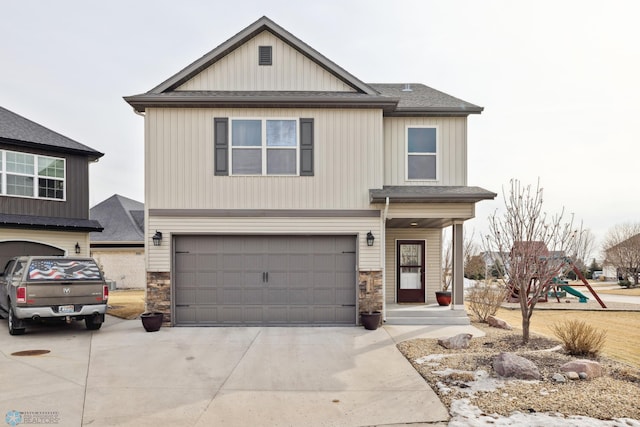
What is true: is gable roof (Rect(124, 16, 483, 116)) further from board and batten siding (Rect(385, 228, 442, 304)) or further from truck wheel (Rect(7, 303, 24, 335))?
truck wheel (Rect(7, 303, 24, 335))

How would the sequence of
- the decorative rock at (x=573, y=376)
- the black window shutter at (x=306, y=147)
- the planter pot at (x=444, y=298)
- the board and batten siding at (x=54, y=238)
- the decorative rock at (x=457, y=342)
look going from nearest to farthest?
the decorative rock at (x=573, y=376) → the decorative rock at (x=457, y=342) → the black window shutter at (x=306, y=147) → the planter pot at (x=444, y=298) → the board and batten siding at (x=54, y=238)

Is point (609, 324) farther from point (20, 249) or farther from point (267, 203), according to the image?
point (20, 249)

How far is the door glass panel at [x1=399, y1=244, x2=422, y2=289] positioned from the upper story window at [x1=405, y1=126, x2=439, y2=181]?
2687 mm

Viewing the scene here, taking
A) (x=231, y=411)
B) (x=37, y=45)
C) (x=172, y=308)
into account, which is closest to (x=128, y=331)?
(x=172, y=308)

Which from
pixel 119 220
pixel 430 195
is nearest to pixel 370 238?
pixel 430 195

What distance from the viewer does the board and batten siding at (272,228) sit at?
34.1ft

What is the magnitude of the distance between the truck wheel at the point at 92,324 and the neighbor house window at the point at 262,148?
A: 481 centimetres

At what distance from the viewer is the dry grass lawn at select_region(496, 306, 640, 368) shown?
8.14 meters

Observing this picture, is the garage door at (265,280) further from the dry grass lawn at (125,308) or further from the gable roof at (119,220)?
the gable roof at (119,220)

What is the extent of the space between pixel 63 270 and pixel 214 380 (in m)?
5.33

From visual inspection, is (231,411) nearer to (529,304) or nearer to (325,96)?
(529,304)

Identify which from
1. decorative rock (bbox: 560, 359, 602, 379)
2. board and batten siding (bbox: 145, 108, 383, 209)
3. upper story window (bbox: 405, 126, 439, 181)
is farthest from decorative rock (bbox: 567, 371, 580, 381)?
upper story window (bbox: 405, 126, 439, 181)

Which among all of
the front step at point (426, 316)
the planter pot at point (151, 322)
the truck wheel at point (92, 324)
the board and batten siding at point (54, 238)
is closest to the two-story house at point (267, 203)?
the planter pot at point (151, 322)

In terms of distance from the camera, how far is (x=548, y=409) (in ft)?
16.2
